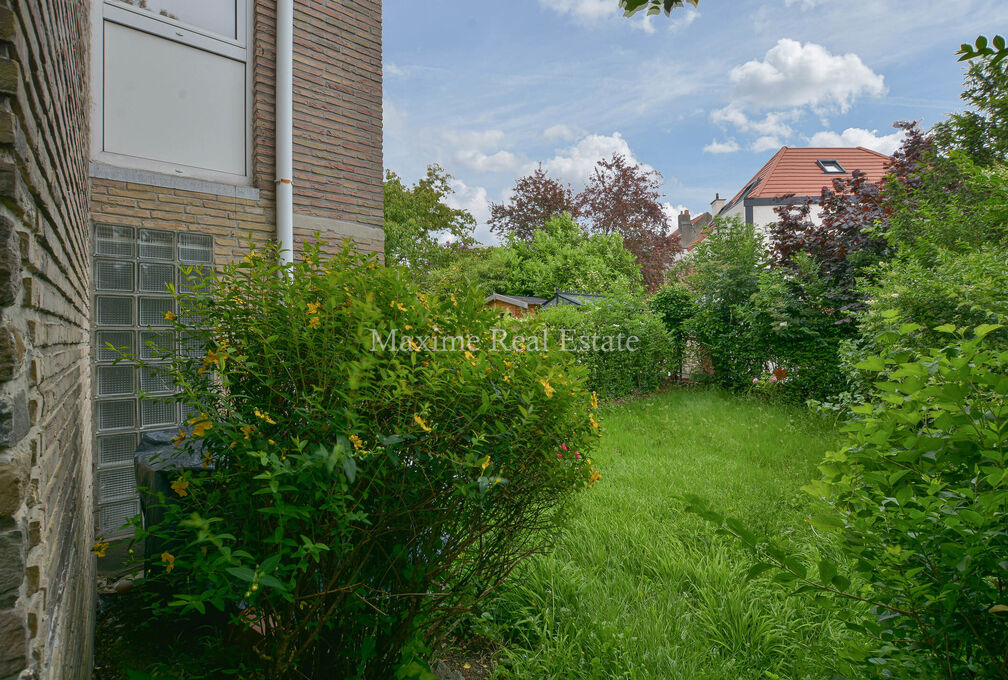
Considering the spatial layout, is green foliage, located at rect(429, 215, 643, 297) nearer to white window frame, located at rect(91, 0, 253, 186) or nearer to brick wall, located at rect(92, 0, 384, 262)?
brick wall, located at rect(92, 0, 384, 262)

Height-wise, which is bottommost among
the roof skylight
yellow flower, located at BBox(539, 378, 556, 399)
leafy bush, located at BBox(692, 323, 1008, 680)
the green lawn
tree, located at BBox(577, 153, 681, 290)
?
the green lawn

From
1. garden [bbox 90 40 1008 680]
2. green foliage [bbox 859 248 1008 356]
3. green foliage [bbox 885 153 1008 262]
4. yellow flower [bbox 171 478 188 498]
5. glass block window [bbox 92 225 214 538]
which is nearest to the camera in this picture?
garden [bbox 90 40 1008 680]

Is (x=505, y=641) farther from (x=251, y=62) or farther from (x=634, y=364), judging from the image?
(x=634, y=364)

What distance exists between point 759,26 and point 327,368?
404 centimetres

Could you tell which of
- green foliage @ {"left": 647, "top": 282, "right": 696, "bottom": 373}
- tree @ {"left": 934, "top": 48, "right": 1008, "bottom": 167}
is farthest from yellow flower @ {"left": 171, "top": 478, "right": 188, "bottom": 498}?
green foliage @ {"left": 647, "top": 282, "right": 696, "bottom": 373}

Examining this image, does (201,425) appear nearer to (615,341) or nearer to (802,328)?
(615,341)

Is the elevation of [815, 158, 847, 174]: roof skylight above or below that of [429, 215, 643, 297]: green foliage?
above

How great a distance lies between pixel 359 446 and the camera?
1.61 metres

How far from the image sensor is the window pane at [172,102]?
169 inches

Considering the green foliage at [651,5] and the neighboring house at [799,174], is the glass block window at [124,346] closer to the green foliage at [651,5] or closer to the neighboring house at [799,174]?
the green foliage at [651,5]

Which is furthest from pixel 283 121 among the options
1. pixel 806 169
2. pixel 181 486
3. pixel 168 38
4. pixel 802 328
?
pixel 806 169

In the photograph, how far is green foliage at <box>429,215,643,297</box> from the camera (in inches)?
710

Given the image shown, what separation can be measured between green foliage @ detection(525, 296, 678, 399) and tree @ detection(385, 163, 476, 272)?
13.4 meters

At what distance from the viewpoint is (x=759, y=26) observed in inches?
151
